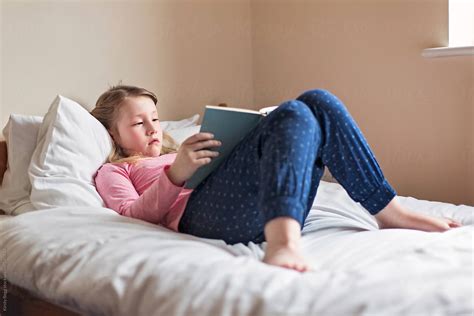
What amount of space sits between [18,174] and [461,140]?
4.36 ft

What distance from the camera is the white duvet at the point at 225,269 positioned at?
0.92 m

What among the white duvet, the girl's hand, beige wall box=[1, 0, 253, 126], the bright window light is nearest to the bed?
the white duvet

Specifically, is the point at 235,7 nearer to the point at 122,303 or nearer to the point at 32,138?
the point at 32,138

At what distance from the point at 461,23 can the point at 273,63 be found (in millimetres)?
788

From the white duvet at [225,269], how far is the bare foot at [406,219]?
0.05 m

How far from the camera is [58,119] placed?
167 centimetres

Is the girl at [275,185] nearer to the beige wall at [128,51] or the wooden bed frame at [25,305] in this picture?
the wooden bed frame at [25,305]

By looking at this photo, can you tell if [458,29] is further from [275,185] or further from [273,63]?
[275,185]

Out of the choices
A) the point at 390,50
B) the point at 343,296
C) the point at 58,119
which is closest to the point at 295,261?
the point at 343,296

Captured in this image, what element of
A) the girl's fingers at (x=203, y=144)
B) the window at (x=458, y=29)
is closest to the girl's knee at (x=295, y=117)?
the girl's fingers at (x=203, y=144)

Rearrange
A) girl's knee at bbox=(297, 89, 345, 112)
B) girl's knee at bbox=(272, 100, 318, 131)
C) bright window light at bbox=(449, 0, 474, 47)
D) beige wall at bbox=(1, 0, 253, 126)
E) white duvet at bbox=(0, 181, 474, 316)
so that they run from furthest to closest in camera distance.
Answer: bright window light at bbox=(449, 0, 474, 47) → beige wall at bbox=(1, 0, 253, 126) → girl's knee at bbox=(297, 89, 345, 112) → girl's knee at bbox=(272, 100, 318, 131) → white duvet at bbox=(0, 181, 474, 316)

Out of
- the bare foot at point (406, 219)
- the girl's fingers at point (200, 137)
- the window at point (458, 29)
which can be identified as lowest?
the bare foot at point (406, 219)

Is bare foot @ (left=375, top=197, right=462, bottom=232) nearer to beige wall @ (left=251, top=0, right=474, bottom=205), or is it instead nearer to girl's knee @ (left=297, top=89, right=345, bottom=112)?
girl's knee @ (left=297, top=89, right=345, bottom=112)

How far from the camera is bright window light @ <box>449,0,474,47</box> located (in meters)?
2.04
